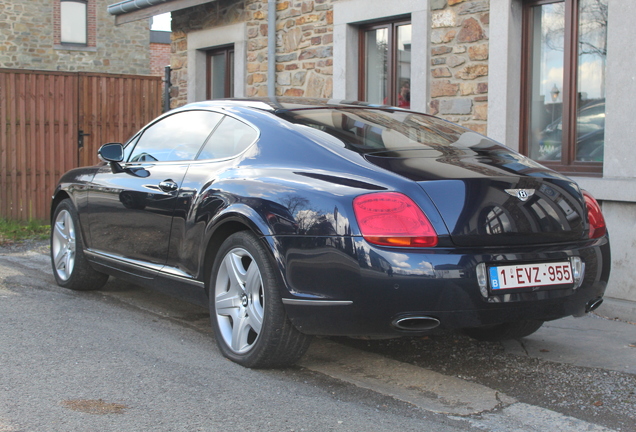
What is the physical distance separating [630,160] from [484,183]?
306 cm

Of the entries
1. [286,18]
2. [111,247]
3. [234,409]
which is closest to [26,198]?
[286,18]

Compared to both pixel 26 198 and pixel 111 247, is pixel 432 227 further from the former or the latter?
pixel 26 198

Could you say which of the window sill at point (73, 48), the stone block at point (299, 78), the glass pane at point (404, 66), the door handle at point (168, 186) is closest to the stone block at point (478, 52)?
the glass pane at point (404, 66)

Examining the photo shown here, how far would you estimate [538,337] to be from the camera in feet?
17.1

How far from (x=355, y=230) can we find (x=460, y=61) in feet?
15.7

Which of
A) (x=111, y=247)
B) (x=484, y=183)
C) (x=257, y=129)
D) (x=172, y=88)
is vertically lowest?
(x=111, y=247)

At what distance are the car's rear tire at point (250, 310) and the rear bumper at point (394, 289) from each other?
4.9 inches

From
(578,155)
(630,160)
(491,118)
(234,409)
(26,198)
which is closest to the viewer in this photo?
(234,409)

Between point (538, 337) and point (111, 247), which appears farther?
point (111, 247)

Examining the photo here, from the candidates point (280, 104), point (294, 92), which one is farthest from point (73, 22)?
point (280, 104)

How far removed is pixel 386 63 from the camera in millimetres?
9312

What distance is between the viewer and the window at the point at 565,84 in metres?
7.02

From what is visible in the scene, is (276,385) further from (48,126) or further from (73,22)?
(73,22)

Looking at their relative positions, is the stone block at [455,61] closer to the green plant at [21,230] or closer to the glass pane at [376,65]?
the glass pane at [376,65]
